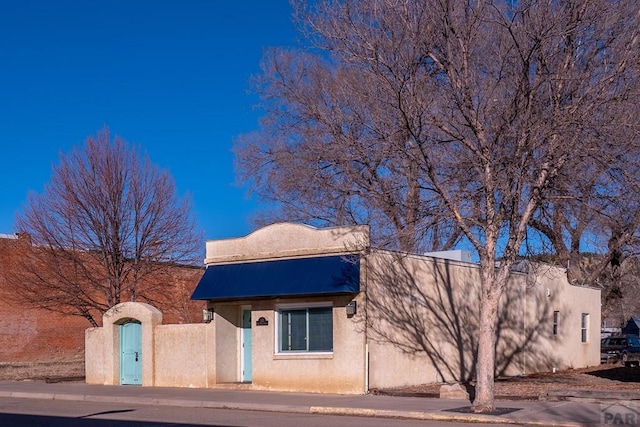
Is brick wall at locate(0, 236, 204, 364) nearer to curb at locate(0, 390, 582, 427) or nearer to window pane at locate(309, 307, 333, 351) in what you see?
curb at locate(0, 390, 582, 427)

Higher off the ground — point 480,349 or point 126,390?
point 480,349

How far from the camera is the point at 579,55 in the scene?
18.6 meters

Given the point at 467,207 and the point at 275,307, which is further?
the point at 275,307

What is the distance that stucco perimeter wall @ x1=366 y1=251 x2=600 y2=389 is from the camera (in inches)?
914

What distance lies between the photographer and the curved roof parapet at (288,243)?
2281 centimetres

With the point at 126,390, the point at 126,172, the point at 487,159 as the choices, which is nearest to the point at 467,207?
the point at 487,159

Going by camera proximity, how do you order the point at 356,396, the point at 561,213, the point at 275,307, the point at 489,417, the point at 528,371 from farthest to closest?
the point at 528,371, the point at 275,307, the point at 356,396, the point at 561,213, the point at 489,417

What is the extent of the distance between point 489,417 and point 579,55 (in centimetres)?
803

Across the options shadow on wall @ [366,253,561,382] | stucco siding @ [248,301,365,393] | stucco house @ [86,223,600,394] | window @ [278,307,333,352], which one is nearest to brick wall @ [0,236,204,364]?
stucco house @ [86,223,600,394]

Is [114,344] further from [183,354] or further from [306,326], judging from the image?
[306,326]

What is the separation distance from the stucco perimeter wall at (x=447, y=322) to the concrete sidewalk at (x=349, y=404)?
7.79 ft

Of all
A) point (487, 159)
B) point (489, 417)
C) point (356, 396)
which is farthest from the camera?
point (356, 396)

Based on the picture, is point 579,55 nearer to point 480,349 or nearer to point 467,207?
point 467,207

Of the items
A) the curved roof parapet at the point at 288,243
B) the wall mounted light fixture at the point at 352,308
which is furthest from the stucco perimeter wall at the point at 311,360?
the curved roof parapet at the point at 288,243
